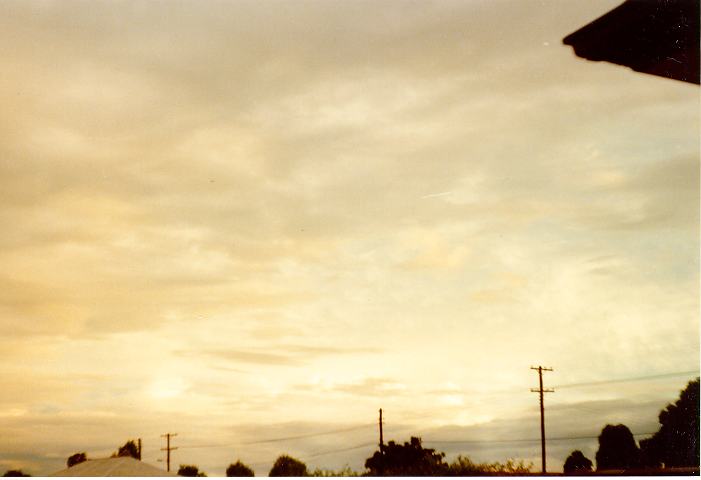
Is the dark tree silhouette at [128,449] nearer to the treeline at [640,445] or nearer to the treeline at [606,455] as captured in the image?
the treeline at [606,455]

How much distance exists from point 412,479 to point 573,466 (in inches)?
1791

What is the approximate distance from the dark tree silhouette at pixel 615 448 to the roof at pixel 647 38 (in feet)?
131

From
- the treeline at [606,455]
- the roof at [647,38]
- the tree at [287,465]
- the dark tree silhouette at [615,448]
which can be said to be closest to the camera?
the roof at [647,38]

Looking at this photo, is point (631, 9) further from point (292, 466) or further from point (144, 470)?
point (292, 466)

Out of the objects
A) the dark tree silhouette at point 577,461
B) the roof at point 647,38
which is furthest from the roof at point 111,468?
the dark tree silhouette at point 577,461

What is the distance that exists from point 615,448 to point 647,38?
41.2 m

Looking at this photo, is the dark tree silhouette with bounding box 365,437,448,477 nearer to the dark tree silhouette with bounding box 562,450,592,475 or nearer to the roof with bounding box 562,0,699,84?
the dark tree silhouette with bounding box 562,450,592,475

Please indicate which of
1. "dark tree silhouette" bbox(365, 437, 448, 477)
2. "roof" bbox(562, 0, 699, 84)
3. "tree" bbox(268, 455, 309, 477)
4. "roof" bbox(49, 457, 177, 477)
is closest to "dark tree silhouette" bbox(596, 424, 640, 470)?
"dark tree silhouette" bbox(365, 437, 448, 477)

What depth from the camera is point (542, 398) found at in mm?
44594

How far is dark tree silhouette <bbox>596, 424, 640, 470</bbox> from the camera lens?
39406 mm

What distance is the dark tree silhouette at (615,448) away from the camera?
3941 cm

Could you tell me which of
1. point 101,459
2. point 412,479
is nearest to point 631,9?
point 412,479

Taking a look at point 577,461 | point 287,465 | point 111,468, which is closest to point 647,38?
point 111,468

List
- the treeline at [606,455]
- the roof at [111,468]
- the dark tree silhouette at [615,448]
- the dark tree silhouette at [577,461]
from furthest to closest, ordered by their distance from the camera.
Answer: the dark tree silhouette at [577,461], the dark tree silhouette at [615,448], the treeline at [606,455], the roof at [111,468]
